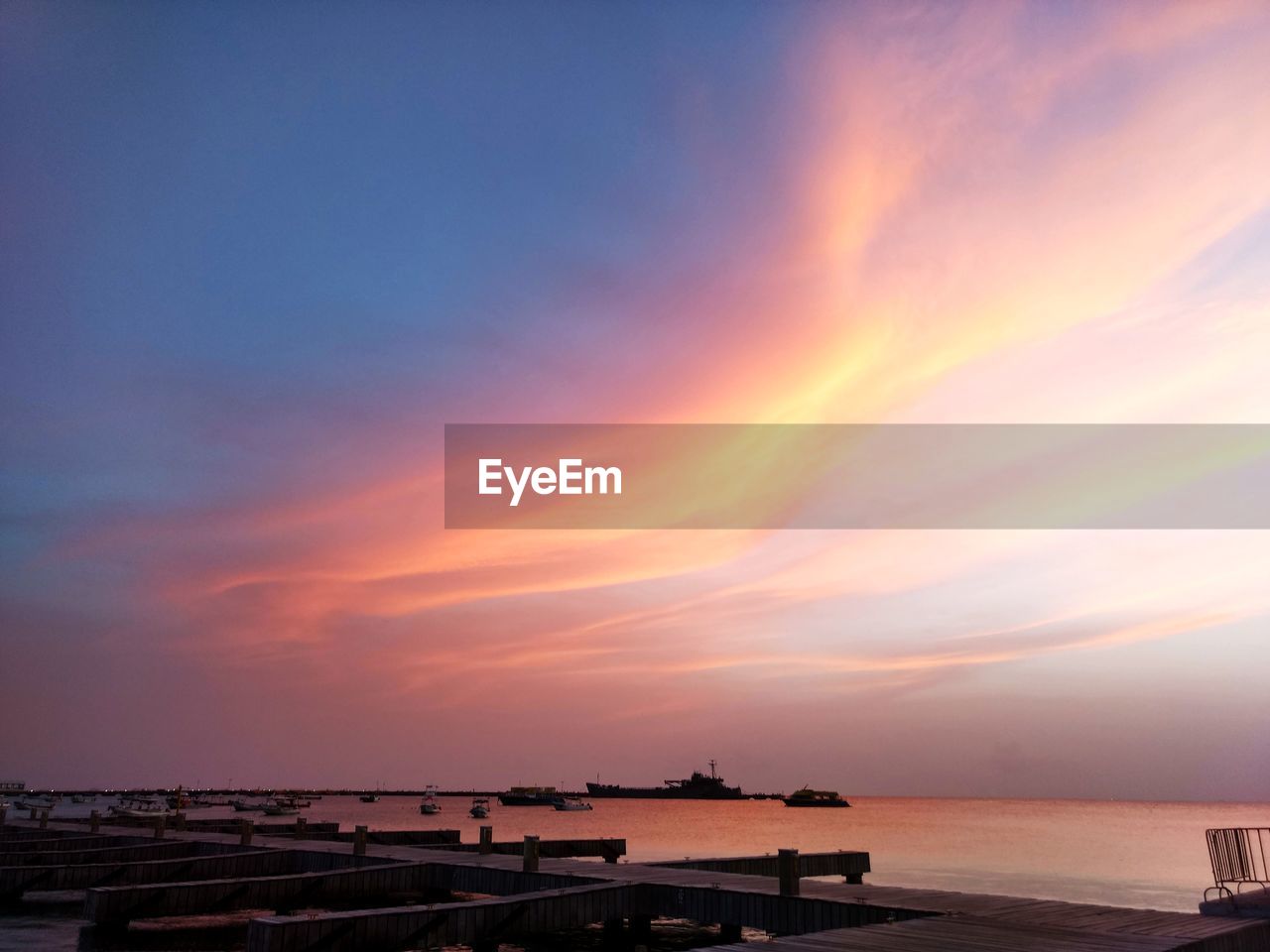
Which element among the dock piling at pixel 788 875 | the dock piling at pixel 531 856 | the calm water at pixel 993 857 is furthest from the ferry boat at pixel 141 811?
the dock piling at pixel 788 875

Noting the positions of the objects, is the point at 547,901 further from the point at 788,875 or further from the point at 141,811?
the point at 141,811

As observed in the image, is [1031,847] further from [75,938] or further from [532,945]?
[75,938]

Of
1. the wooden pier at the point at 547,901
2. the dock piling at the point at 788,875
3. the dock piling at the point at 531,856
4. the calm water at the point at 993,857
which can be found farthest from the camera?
the calm water at the point at 993,857

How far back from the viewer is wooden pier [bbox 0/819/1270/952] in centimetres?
1522

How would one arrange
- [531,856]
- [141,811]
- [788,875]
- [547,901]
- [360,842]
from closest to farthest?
[788,875], [547,901], [531,856], [360,842], [141,811]

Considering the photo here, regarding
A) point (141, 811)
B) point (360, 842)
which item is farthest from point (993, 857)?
point (141, 811)

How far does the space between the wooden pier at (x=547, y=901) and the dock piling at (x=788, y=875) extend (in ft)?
0.11

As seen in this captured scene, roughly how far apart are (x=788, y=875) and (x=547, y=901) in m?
5.96

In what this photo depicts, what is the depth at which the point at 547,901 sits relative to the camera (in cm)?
2147

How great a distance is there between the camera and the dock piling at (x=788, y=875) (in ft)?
69.7

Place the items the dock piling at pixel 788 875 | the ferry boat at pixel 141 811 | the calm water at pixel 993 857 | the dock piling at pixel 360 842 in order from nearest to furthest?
the dock piling at pixel 788 875 < the dock piling at pixel 360 842 < the calm water at pixel 993 857 < the ferry boat at pixel 141 811

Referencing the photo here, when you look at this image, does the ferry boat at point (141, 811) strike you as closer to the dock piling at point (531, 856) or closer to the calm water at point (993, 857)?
the calm water at point (993, 857)

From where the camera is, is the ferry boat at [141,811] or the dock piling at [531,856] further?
the ferry boat at [141,811]

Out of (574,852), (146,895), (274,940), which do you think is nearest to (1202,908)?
(274,940)
